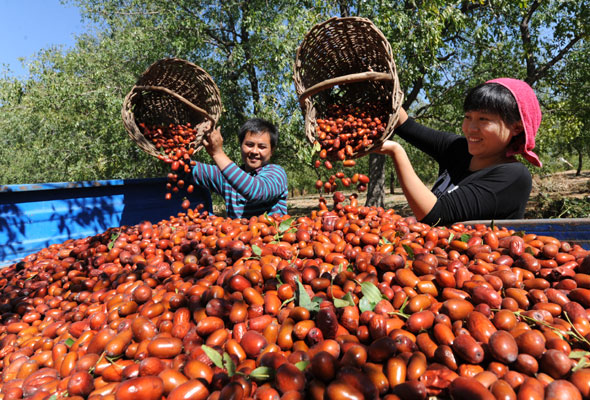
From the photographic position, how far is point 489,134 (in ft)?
7.79

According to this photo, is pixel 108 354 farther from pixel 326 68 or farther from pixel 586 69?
pixel 586 69

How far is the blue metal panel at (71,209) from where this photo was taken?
11.4 ft

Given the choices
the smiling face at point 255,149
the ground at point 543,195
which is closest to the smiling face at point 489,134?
the smiling face at point 255,149

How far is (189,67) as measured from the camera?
3.82 m

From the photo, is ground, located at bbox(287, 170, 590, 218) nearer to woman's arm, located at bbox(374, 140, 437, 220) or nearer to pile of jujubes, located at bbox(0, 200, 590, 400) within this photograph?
woman's arm, located at bbox(374, 140, 437, 220)

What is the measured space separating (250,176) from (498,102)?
2.18 m

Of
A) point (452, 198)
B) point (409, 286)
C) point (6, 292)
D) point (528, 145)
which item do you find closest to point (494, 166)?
point (528, 145)

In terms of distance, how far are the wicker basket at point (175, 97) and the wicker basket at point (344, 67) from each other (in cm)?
120

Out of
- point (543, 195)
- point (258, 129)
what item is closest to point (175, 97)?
point (258, 129)

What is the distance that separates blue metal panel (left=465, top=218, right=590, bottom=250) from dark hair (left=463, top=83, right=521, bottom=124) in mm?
720

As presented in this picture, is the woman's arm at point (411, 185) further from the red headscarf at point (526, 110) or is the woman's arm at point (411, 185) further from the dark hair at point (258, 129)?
the dark hair at point (258, 129)

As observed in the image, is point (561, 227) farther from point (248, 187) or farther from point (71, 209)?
point (71, 209)

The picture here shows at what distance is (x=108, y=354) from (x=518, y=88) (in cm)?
284

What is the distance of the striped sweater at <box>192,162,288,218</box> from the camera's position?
3262mm
